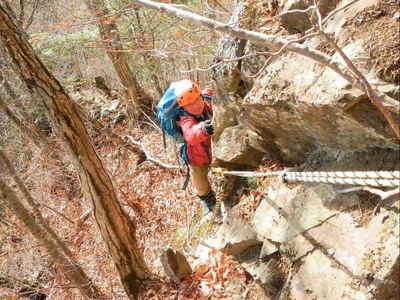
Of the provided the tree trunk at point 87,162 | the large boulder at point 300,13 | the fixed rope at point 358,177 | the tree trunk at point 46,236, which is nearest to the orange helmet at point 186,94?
the tree trunk at point 87,162

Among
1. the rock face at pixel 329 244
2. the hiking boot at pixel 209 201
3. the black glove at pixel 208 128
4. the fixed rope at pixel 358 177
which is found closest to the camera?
the fixed rope at pixel 358 177

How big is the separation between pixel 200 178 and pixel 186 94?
1562 millimetres

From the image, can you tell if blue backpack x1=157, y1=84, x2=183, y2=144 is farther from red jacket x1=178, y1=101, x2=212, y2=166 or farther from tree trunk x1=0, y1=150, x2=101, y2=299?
tree trunk x1=0, y1=150, x2=101, y2=299

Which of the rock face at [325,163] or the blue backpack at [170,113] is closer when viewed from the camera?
the rock face at [325,163]

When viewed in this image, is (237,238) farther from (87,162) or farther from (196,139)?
(87,162)

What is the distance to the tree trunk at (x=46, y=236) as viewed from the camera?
17.7ft

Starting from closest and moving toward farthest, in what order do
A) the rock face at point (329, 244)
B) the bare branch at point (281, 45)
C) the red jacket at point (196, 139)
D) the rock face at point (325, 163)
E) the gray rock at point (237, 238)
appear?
the bare branch at point (281, 45) → the rock face at point (329, 244) → the rock face at point (325, 163) → the gray rock at point (237, 238) → the red jacket at point (196, 139)

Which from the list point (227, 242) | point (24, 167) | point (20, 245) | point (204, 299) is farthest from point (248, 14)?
point (24, 167)

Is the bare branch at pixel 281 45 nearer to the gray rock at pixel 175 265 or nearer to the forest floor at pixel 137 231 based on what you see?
the forest floor at pixel 137 231

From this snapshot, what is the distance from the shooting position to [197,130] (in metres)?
4.91

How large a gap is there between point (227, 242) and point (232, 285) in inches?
22.1

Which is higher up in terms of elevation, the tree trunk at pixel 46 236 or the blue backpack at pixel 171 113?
the blue backpack at pixel 171 113

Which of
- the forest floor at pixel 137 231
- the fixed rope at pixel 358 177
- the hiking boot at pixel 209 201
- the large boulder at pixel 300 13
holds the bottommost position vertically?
the forest floor at pixel 137 231

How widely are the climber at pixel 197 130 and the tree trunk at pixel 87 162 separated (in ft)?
4.72
